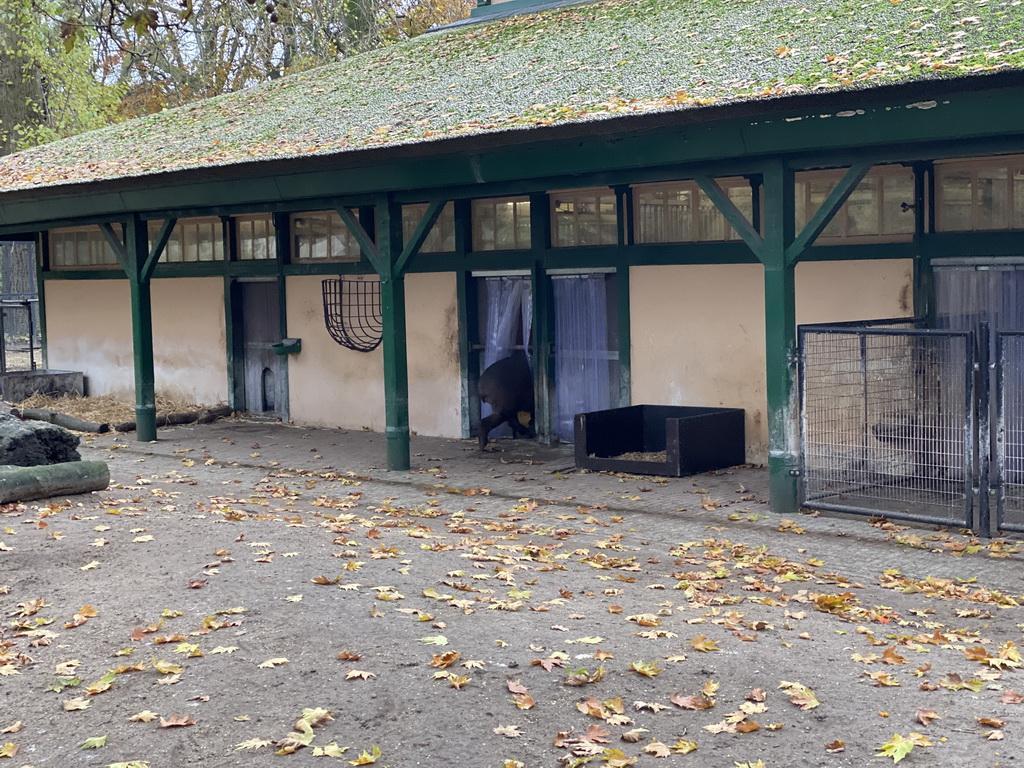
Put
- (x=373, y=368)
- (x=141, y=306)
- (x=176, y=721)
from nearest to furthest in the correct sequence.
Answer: (x=176, y=721) < (x=141, y=306) < (x=373, y=368)

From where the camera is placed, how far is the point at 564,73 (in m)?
12.1

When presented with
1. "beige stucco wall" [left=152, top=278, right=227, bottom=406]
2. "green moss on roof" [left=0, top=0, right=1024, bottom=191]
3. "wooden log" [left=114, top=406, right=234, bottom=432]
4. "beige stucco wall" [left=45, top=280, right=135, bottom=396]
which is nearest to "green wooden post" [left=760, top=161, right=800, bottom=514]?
"green moss on roof" [left=0, top=0, right=1024, bottom=191]

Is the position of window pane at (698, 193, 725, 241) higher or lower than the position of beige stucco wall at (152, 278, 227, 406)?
higher

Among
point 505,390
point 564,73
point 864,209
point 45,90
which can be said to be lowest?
point 505,390

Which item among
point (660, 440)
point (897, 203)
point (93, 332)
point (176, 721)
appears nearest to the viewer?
point (176, 721)

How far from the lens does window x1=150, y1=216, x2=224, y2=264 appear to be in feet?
57.3

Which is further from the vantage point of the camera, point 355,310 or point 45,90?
point 45,90

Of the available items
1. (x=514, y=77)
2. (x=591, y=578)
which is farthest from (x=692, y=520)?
(x=514, y=77)

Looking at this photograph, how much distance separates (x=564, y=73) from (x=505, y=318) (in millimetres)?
3120

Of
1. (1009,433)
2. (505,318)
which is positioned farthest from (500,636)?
(505,318)

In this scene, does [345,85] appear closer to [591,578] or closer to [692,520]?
[692,520]

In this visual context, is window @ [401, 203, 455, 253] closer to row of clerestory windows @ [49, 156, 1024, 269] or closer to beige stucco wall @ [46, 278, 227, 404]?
row of clerestory windows @ [49, 156, 1024, 269]

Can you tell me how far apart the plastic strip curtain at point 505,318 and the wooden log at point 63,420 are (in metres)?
5.28

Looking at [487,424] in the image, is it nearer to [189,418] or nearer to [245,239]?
[189,418]
